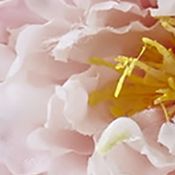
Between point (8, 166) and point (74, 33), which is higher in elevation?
point (74, 33)

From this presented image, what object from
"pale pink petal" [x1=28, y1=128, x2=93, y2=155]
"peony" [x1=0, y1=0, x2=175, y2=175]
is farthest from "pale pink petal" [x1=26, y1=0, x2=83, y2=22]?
"pale pink petal" [x1=28, y1=128, x2=93, y2=155]

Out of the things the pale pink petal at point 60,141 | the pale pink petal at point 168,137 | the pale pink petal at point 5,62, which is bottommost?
the pale pink petal at point 60,141

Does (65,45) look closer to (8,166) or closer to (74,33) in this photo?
(74,33)

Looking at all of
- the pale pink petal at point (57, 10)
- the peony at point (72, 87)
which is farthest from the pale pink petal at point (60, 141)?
the pale pink petal at point (57, 10)

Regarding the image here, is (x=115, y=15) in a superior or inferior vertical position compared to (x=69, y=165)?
superior

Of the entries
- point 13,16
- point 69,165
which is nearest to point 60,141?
point 69,165

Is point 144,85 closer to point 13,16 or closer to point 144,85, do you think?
point 144,85

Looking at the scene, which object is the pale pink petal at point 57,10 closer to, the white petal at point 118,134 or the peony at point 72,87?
the peony at point 72,87

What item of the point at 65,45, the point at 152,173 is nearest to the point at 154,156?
the point at 152,173

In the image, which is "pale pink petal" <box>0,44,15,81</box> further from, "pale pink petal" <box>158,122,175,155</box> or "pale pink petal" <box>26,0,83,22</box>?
"pale pink petal" <box>158,122,175,155</box>
